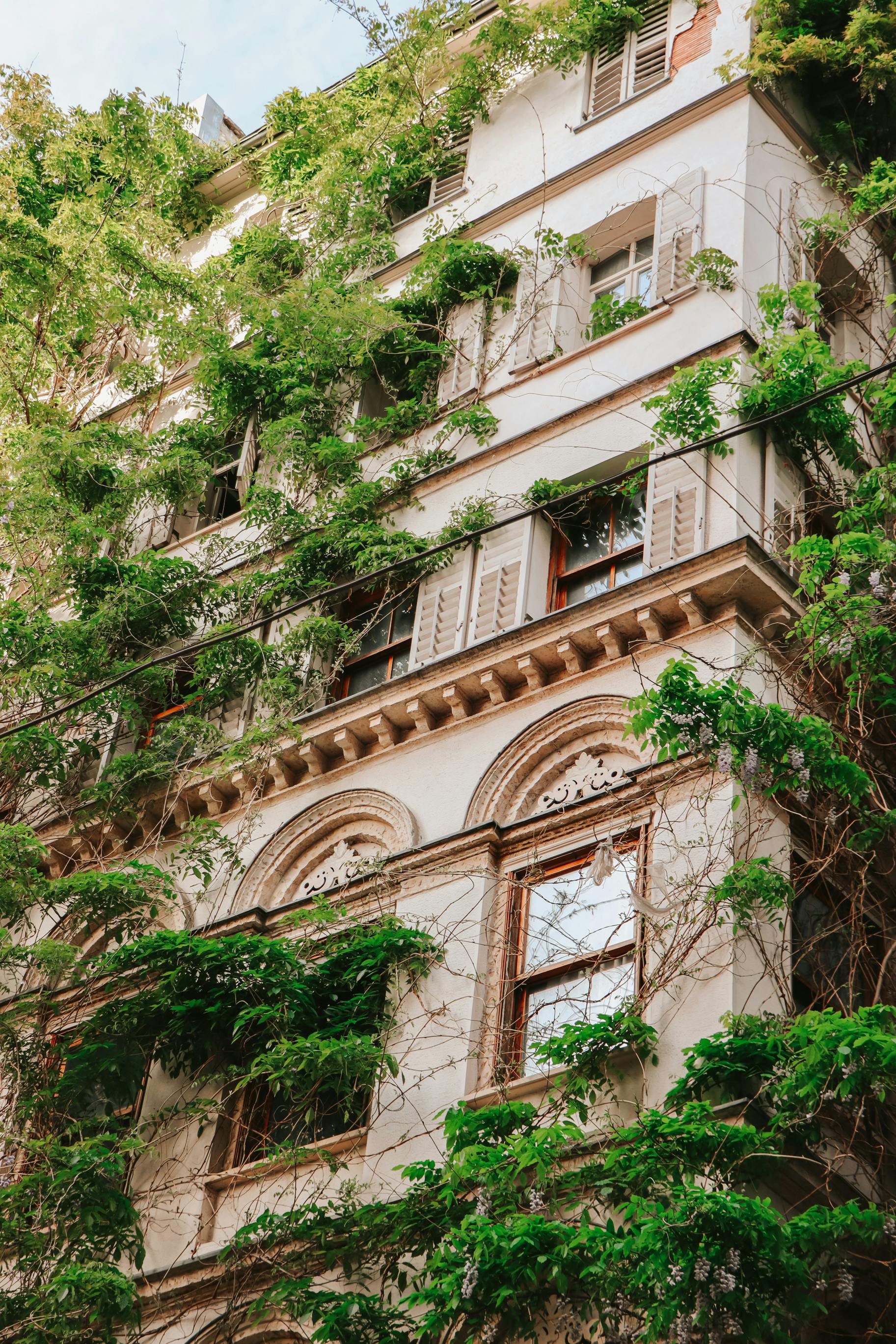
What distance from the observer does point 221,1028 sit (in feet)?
40.2

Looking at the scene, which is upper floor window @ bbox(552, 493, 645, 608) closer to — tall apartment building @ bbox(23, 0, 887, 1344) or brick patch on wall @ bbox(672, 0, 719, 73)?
tall apartment building @ bbox(23, 0, 887, 1344)

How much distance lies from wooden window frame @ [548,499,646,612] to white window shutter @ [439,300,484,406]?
2.49 metres

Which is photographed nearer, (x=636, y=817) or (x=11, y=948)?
(x=636, y=817)

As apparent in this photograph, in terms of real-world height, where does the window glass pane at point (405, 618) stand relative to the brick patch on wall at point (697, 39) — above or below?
below

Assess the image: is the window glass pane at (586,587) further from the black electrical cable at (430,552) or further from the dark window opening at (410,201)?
the dark window opening at (410,201)

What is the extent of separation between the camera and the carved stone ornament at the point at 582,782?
38.2 ft

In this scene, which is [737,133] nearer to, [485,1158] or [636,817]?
[636,817]

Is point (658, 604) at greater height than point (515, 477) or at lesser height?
lesser

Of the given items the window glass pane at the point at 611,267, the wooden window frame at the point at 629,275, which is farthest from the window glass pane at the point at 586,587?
the window glass pane at the point at 611,267

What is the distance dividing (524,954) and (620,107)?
9957mm

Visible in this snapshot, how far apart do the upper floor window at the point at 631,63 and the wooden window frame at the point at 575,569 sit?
19.0 ft

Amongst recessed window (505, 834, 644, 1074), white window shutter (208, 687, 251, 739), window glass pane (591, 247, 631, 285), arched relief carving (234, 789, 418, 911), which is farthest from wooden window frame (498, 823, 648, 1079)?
window glass pane (591, 247, 631, 285)

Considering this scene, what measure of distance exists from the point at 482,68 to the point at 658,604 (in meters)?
9.70

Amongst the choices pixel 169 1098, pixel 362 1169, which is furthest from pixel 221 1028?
pixel 362 1169
